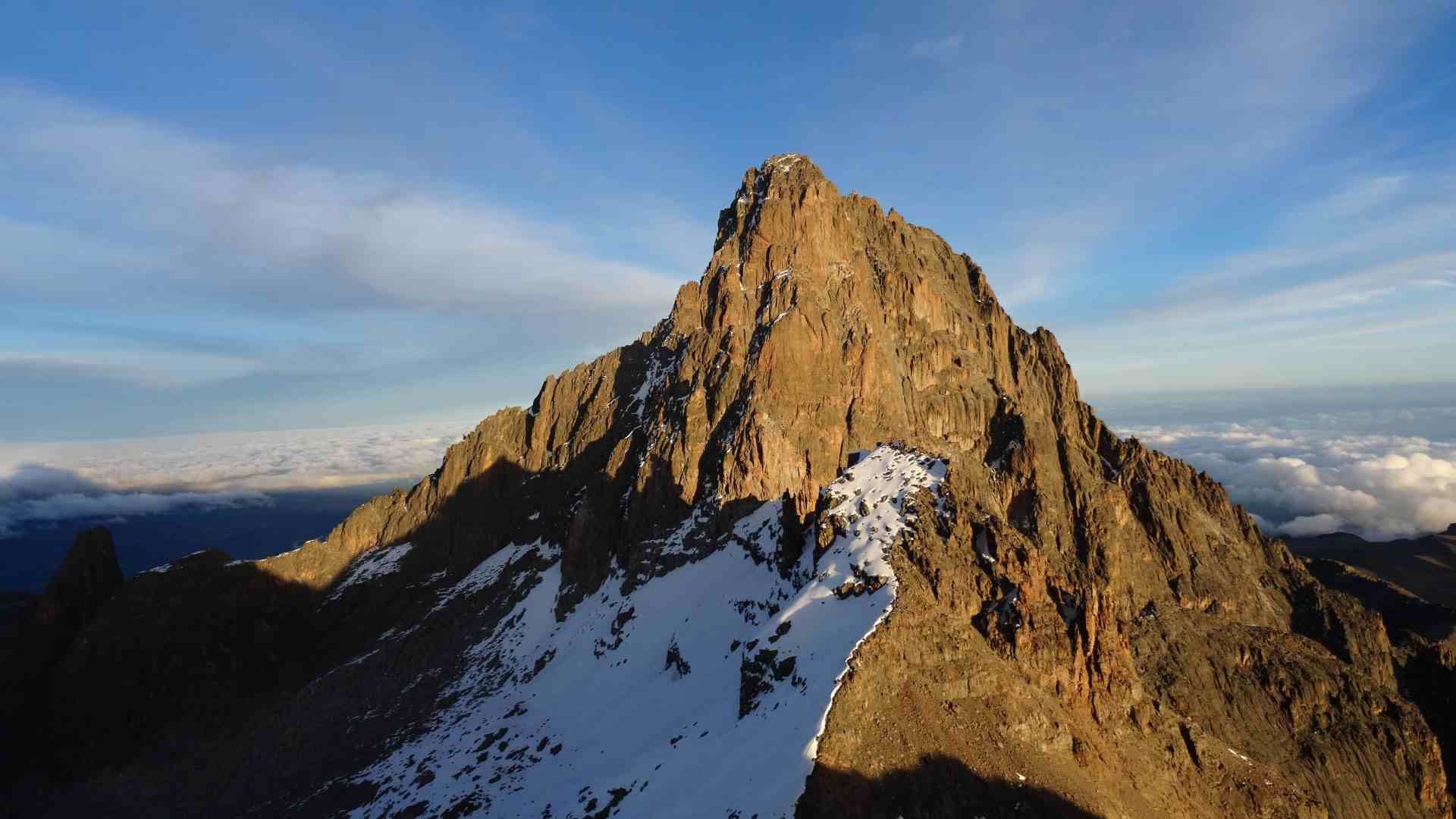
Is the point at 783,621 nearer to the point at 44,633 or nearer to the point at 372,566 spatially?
the point at 372,566

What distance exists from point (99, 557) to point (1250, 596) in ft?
625

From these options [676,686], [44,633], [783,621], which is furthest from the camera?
[44,633]

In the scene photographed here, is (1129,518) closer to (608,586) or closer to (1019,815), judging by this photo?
(1019,815)

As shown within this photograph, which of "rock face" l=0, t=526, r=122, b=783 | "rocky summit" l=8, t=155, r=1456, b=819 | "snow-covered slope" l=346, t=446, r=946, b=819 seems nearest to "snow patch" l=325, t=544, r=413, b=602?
"rocky summit" l=8, t=155, r=1456, b=819

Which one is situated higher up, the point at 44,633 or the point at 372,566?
the point at 372,566

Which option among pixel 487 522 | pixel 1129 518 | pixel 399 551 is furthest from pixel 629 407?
pixel 1129 518

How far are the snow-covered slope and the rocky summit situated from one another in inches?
16.0

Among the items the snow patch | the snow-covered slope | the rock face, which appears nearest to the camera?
the snow-covered slope

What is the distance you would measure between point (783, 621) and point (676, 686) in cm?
2456

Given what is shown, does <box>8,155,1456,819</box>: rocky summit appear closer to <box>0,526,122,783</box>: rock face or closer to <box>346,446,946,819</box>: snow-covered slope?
<box>346,446,946,819</box>: snow-covered slope

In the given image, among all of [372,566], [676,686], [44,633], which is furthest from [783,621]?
[44,633]

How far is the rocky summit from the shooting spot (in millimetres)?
46906

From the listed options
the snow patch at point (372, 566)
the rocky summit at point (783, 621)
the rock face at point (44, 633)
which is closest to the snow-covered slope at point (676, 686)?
the rocky summit at point (783, 621)

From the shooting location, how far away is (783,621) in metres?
54.5
